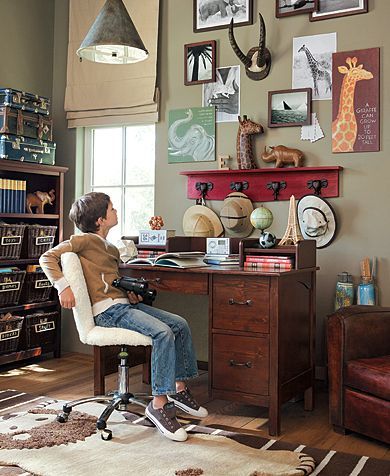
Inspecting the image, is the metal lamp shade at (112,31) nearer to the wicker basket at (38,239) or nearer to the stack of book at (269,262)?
the stack of book at (269,262)

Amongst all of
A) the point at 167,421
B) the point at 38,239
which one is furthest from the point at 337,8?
the point at 167,421

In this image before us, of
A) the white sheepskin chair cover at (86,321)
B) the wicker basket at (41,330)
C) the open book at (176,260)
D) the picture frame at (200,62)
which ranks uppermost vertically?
the picture frame at (200,62)

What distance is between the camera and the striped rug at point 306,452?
8.30 feet

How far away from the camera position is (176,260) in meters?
3.55

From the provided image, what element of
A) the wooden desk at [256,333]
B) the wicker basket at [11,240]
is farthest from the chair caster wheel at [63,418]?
the wicker basket at [11,240]

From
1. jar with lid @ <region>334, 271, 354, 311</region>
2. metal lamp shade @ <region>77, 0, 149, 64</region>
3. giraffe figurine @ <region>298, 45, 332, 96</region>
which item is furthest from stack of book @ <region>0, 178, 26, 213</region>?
jar with lid @ <region>334, 271, 354, 311</region>

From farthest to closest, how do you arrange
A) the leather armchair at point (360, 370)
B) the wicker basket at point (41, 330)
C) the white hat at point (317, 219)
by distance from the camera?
the wicker basket at point (41, 330)
the white hat at point (317, 219)
the leather armchair at point (360, 370)

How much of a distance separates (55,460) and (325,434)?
128 cm

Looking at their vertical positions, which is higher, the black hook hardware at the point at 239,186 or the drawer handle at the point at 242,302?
the black hook hardware at the point at 239,186

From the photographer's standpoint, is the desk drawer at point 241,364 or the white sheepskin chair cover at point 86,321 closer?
the white sheepskin chair cover at point 86,321

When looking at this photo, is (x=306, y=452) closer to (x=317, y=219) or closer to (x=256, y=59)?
(x=317, y=219)

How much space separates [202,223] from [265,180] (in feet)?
1.62

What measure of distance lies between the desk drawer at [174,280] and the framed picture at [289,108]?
4.07ft

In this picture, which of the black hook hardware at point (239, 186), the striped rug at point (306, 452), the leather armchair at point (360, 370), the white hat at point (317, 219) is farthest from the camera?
the black hook hardware at point (239, 186)
